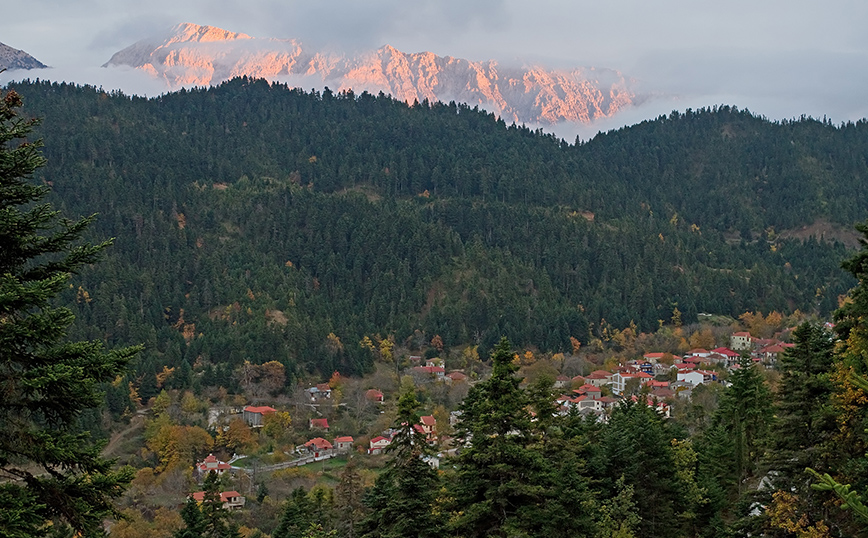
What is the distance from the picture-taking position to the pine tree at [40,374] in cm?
1036

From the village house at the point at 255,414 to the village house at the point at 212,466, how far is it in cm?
1313

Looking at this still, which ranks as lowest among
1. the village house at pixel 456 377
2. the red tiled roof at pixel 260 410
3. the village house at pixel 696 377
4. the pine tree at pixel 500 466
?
the red tiled roof at pixel 260 410

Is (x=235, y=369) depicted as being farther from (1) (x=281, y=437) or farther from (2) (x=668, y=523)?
(2) (x=668, y=523)

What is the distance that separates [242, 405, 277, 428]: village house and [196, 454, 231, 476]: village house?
13133mm

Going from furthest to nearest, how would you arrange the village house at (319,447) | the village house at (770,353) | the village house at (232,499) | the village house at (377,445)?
the village house at (770,353), the village house at (319,447), the village house at (377,445), the village house at (232,499)

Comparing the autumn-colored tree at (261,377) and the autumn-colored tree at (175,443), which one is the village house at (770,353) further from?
the autumn-colored tree at (175,443)

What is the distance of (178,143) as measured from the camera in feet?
633

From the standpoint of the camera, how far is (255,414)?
9544cm

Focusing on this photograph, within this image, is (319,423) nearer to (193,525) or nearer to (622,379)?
(622,379)

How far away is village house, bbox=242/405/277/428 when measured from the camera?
3716 inches

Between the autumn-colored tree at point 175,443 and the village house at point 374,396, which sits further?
the village house at point 374,396

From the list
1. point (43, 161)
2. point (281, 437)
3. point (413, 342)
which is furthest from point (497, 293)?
point (43, 161)

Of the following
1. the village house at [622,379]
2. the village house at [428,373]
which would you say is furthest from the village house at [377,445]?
the village house at [622,379]

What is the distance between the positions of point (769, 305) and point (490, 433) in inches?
5799
